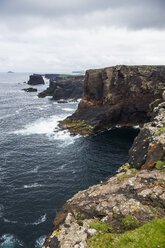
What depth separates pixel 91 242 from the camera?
13.1 metres

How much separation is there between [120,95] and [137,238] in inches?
2626

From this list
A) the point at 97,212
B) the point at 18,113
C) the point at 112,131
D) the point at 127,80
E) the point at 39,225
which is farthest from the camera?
the point at 18,113

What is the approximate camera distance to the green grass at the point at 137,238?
455 inches

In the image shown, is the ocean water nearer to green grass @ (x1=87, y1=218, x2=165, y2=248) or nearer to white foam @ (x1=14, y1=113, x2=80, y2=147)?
white foam @ (x1=14, y1=113, x2=80, y2=147)

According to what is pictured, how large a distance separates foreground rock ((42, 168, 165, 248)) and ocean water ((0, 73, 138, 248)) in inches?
442

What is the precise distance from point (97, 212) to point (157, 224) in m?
5.68

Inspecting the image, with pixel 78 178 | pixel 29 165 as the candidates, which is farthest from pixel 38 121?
pixel 78 178

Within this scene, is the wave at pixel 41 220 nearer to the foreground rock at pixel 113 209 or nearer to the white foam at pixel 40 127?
the foreground rock at pixel 113 209

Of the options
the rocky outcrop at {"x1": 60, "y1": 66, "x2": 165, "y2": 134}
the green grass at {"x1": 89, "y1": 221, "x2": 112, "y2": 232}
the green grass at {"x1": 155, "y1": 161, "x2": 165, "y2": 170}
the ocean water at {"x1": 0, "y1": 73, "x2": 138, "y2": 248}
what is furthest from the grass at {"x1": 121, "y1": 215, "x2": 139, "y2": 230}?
the rocky outcrop at {"x1": 60, "y1": 66, "x2": 165, "y2": 134}

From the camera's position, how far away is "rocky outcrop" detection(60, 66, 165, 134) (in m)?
71.8

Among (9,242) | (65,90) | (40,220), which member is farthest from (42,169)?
(65,90)

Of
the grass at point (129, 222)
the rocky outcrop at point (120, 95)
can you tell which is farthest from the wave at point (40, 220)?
the rocky outcrop at point (120, 95)

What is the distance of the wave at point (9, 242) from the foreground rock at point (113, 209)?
10.4 metres

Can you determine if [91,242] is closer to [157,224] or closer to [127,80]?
[157,224]
